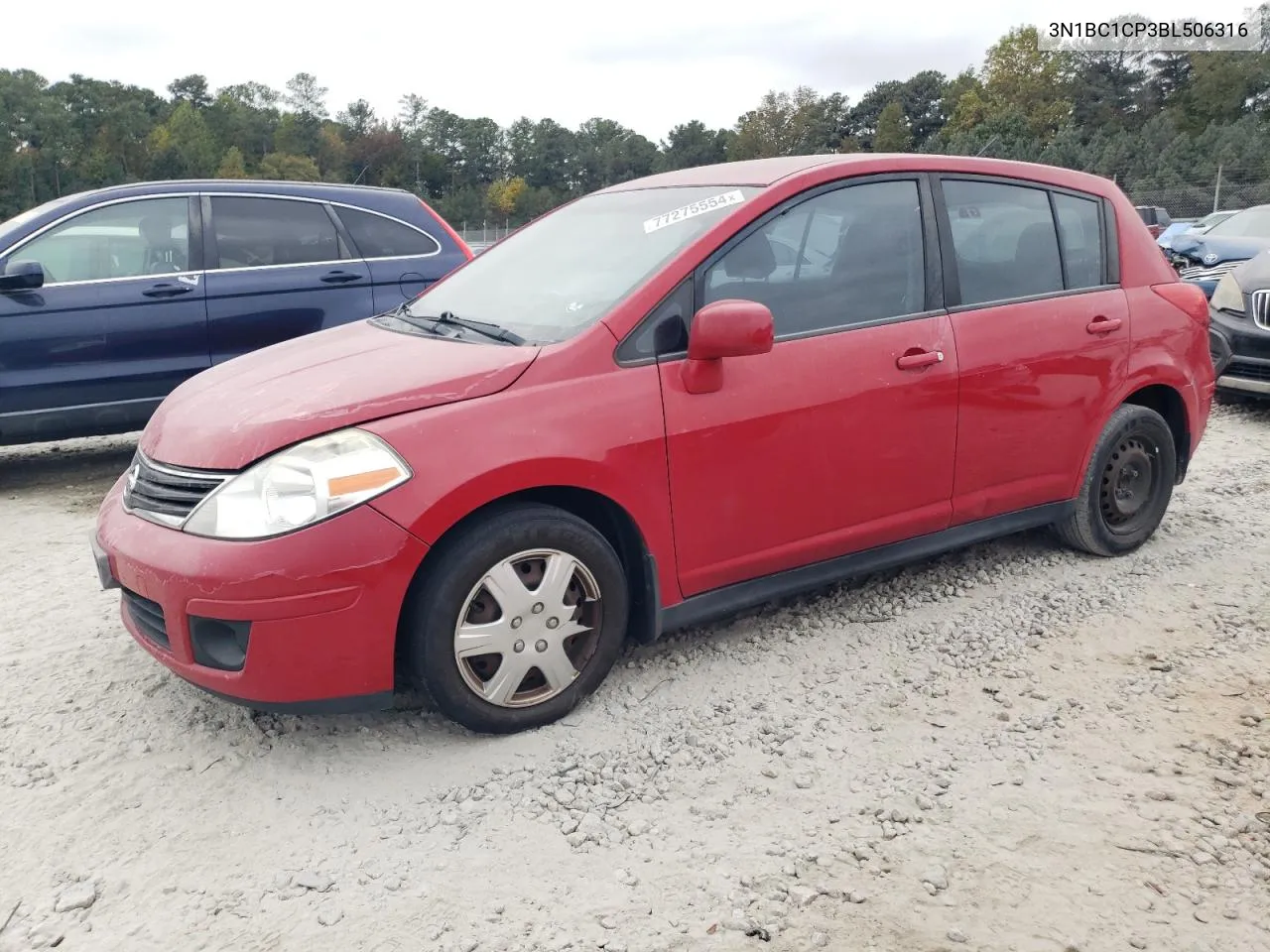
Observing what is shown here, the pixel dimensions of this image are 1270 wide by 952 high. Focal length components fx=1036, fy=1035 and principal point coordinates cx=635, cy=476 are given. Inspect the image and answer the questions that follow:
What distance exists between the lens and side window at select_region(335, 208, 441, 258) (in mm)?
6680

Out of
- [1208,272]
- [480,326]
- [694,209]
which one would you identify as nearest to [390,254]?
[480,326]

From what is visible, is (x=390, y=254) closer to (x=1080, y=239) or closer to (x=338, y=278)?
(x=338, y=278)

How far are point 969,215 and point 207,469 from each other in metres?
2.89

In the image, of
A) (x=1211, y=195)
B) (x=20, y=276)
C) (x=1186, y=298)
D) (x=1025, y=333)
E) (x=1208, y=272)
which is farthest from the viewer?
(x=1211, y=195)

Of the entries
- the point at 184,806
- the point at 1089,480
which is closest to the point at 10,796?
the point at 184,806

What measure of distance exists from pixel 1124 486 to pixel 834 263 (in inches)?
75.0

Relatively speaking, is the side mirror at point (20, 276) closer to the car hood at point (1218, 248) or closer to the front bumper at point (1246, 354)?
the front bumper at point (1246, 354)

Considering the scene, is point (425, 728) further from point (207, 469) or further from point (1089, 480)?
point (1089, 480)

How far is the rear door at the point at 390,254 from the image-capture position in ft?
21.8

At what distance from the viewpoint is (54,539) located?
5.07m

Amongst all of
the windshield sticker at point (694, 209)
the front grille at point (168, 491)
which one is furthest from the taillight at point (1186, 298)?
the front grille at point (168, 491)

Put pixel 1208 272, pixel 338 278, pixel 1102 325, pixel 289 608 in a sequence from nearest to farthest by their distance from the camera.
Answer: pixel 289 608 → pixel 1102 325 → pixel 338 278 → pixel 1208 272

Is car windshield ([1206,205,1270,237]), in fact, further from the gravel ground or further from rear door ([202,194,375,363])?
rear door ([202,194,375,363])

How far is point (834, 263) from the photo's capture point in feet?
11.9
